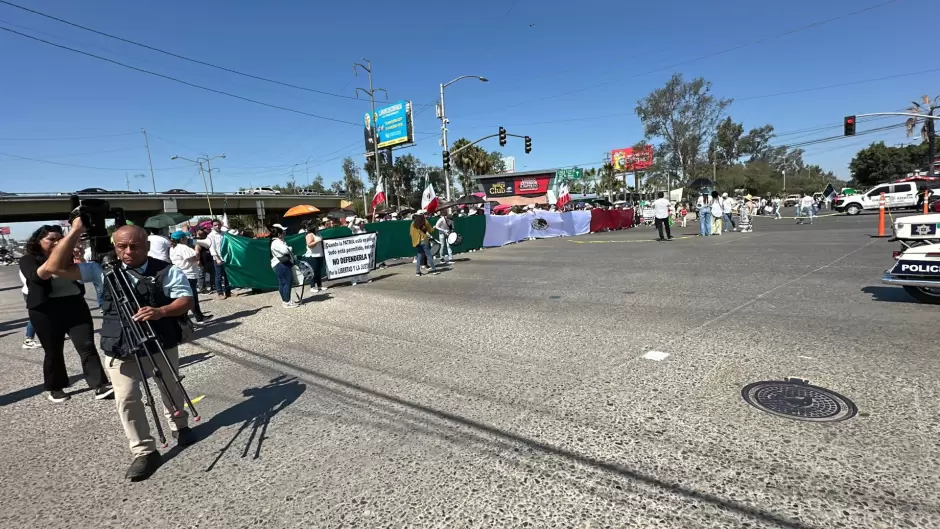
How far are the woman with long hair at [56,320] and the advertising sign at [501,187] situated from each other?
213 ft

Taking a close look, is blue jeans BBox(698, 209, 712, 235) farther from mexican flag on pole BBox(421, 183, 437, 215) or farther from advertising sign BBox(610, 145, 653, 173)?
advertising sign BBox(610, 145, 653, 173)

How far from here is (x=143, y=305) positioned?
3.11 meters

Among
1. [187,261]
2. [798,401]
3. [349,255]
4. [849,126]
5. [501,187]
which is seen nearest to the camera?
[798,401]

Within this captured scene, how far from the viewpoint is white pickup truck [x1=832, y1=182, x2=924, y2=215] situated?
28188 mm

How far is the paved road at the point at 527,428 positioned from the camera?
8.35 ft

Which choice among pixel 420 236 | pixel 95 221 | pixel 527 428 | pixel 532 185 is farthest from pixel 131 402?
pixel 532 185

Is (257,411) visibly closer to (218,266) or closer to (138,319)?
(138,319)

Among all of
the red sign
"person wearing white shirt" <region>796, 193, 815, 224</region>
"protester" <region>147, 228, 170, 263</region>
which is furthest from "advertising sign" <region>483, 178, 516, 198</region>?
"protester" <region>147, 228, 170, 263</region>

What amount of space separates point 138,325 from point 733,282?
28.7 feet

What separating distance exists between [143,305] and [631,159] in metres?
74.7

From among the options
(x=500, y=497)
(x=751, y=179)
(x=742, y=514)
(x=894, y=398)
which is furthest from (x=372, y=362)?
(x=751, y=179)

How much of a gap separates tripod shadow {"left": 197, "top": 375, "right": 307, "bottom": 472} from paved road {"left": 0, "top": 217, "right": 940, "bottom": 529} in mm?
21

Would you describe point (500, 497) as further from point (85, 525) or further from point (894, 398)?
point (894, 398)

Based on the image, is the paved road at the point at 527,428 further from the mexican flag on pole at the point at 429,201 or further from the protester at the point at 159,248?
the mexican flag on pole at the point at 429,201
